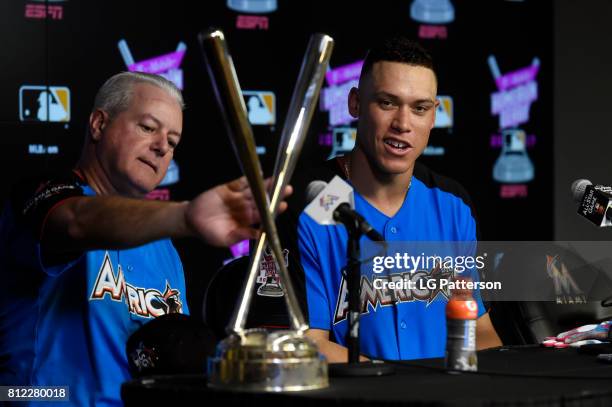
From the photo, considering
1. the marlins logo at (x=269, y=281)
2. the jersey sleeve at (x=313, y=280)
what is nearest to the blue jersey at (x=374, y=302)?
the jersey sleeve at (x=313, y=280)

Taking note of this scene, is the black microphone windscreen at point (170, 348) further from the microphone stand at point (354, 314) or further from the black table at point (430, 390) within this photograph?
the microphone stand at point (354, 314)

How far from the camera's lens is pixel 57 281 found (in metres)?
1.84

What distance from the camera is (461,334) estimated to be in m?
1.38

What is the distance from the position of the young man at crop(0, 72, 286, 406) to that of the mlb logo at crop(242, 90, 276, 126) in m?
1.88

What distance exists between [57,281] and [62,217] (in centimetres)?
40

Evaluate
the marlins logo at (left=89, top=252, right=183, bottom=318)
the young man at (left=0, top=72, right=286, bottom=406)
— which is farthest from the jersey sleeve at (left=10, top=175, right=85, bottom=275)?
the marlins logo at (left=89, top=252, right=183, bottom=318)

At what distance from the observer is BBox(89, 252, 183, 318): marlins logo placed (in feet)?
6.15

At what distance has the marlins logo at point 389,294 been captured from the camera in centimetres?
202

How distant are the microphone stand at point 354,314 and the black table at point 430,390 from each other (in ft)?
0.07

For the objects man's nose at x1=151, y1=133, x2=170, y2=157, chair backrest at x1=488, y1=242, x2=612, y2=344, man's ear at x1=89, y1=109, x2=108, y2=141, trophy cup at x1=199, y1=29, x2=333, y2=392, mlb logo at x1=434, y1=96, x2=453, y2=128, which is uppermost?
mlb logo at x1=434, y1=96, x2=453, y2=128

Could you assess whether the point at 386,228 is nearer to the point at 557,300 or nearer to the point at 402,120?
the point at 402,120

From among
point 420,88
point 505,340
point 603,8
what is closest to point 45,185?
point 420,88

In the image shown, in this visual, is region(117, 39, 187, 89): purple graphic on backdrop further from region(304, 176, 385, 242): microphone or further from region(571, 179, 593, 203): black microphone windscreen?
region(304, 176, 385, 242): microphone

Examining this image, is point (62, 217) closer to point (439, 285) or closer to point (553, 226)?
point (439, 285)
